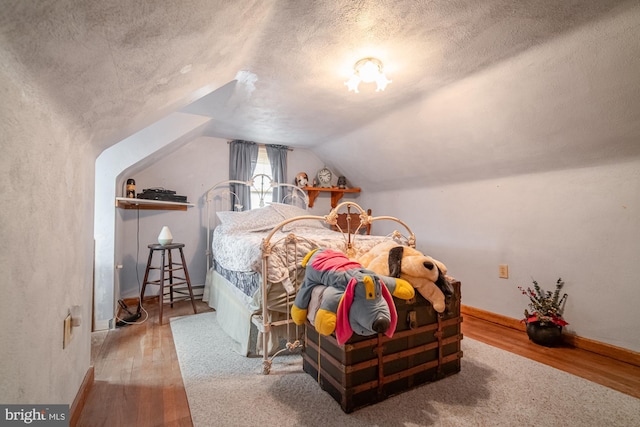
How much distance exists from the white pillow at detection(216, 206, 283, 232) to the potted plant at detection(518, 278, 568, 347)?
2.47 meters

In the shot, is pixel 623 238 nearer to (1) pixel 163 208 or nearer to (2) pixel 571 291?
(2) pixel 571 291

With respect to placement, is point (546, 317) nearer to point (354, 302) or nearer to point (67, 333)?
point (354, 302)

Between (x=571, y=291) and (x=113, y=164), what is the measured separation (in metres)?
3.87

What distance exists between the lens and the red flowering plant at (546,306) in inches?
90.6

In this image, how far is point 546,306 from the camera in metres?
2.37

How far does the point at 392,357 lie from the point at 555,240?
186cm

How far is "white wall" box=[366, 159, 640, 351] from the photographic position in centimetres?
209

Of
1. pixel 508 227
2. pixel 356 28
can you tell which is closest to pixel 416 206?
pixel 508 227

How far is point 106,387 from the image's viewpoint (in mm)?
1706

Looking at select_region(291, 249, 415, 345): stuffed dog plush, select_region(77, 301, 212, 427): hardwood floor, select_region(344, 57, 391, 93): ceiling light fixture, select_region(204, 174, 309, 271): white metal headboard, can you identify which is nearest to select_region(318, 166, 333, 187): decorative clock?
select_region(204, 174, 309, 271): white metal headboard

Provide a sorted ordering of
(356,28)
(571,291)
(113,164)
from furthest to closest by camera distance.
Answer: (113,164)
(571,291)
(356,28)

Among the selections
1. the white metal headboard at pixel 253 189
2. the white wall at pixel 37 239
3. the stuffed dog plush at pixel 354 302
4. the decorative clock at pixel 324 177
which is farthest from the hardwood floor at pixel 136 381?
the decorative clock at pixel 324 177

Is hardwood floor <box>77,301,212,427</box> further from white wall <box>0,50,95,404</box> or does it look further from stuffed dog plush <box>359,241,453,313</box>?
stuffed dog plush <box>359,241,453,313</box>

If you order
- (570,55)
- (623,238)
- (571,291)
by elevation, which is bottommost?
(571,291)
